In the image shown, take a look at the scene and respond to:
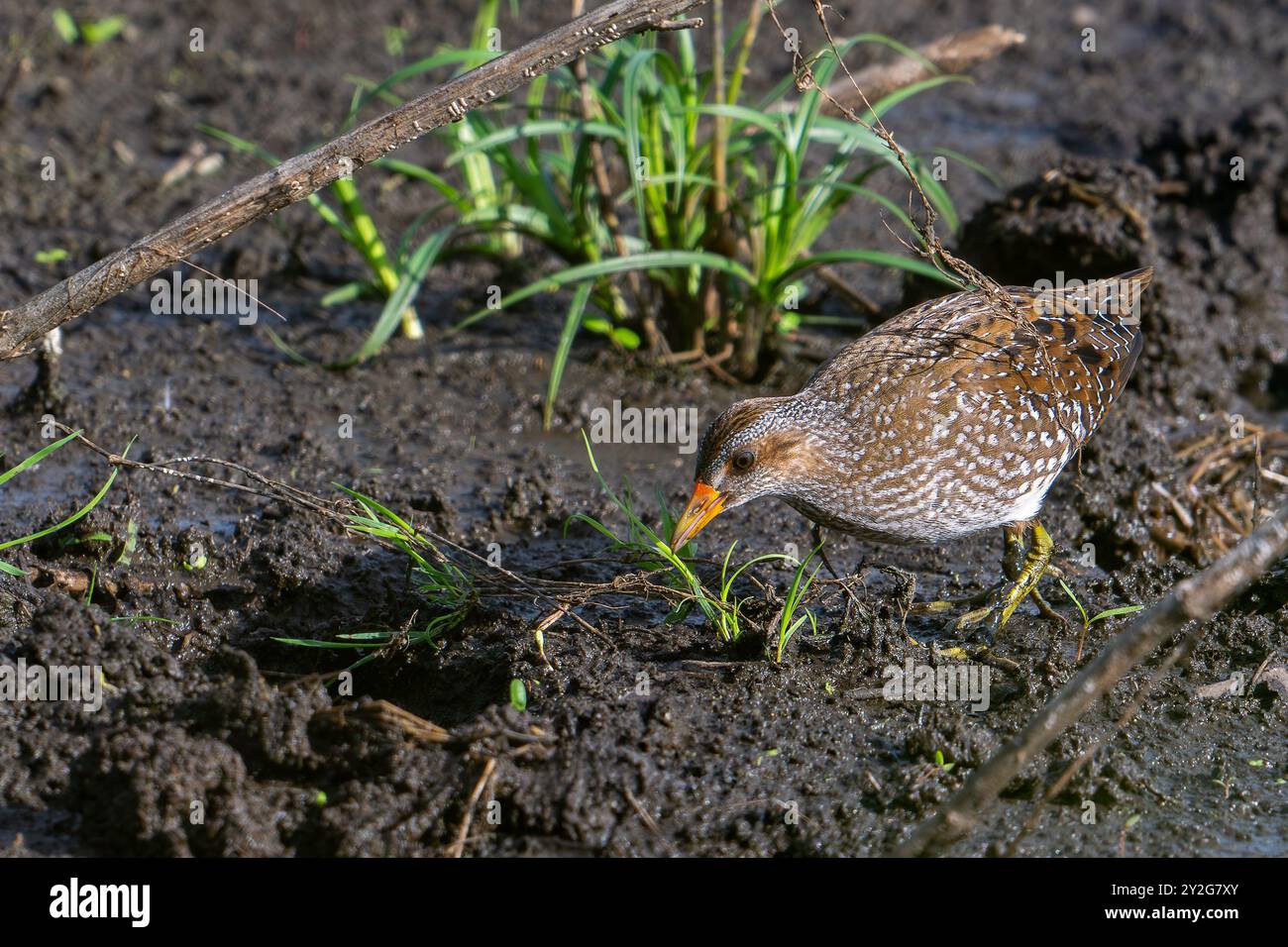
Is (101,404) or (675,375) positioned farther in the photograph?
(675,375)

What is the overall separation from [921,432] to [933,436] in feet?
0.14

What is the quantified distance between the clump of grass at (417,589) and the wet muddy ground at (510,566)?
0.26 ft

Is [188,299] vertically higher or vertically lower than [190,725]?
higher

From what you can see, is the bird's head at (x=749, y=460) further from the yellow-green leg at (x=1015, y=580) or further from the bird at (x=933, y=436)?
the yellow-green leg at (x=1015, y=580)

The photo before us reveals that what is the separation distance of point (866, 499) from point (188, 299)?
4.15m

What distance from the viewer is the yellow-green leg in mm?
5047

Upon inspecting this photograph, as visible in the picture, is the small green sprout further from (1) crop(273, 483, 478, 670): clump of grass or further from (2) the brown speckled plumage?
(2) the brown speckled plumage

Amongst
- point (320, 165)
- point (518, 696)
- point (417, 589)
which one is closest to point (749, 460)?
point (518, 696)

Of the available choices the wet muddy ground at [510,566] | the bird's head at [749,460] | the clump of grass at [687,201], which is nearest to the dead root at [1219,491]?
the wet muddy ground at [510,566]

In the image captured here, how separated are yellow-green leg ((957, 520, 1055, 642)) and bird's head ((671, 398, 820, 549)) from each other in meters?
0.91

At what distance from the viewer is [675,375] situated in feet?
22.5

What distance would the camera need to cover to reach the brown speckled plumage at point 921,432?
4.72m
